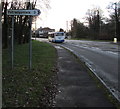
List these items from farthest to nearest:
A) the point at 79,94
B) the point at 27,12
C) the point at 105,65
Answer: the point at 105,65 → the point at 27,12 → the point at 79,94

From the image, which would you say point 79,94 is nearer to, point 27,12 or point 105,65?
point 27,12

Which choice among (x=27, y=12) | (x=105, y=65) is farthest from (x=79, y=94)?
(x=105, y=65)

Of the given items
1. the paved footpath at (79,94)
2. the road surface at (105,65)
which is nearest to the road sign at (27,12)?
the paved footpath at (79,94)

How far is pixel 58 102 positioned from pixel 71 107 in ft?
1.56

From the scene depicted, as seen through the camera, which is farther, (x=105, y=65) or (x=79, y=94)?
(x=105, y=65)

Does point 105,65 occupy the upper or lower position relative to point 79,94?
upper

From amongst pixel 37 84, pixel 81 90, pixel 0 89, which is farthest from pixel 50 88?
pixel 0 89

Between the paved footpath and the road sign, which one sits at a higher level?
the road sign

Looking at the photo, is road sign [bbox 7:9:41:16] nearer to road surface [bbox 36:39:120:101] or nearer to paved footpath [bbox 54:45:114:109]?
paved footpath [bbox 54:45:114:109]

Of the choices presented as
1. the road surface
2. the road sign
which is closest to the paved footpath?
the road surface

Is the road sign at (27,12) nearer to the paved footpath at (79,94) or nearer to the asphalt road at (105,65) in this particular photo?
the paved footpath at (79,94)

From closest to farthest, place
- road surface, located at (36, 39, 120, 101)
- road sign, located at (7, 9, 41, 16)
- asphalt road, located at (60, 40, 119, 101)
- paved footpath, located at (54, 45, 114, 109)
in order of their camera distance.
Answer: paved footpath, located at (54, 45, 114, 109), road surface, located at (36, 39, 120, 101), asphalt road, located at (60, 40, 119, 101), road sign, located at (7, 9, 41, 16)

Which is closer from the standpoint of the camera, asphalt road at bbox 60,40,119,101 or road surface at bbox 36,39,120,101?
road surface at bbox 36,39,120,101

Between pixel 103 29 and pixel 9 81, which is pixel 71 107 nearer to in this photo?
pixel 9 81
